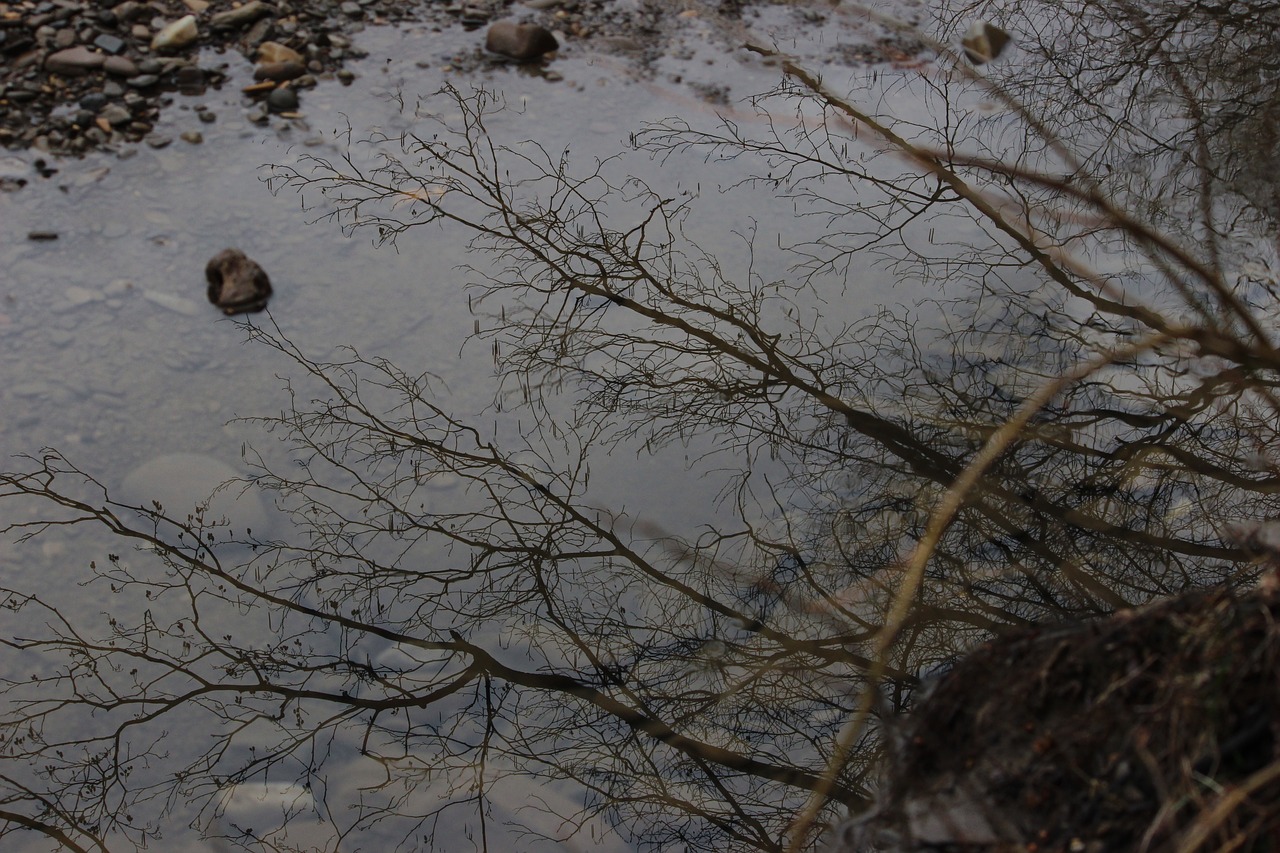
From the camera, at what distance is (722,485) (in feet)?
8.50

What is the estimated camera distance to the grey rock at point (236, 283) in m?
3.00

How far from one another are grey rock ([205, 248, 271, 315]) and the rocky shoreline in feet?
2.53

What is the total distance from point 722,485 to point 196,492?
4.53ft

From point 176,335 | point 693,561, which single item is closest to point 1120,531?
point 693,561

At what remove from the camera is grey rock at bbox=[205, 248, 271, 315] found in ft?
9.84

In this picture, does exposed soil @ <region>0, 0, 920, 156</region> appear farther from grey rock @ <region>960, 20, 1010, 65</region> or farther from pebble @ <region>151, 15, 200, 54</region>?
grey rock @ <region>960, 20, 1010, 65</region>

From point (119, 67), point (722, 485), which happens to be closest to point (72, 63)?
point (119, 67)

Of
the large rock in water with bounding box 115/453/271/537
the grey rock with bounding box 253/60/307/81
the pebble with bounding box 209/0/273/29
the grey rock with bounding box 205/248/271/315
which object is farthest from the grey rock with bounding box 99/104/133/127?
the large rock in water with bounding box 115/453/271/537

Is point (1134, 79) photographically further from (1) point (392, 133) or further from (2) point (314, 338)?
(2) point (314, 338)

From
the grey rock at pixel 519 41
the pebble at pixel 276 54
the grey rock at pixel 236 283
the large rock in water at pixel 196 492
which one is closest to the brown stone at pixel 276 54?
the pebble at pixel 276 54

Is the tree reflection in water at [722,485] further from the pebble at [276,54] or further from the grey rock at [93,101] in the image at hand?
the grey rock at [93,101]

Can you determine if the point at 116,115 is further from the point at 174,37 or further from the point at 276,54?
the point at 276,54

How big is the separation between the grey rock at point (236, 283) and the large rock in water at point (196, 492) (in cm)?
59

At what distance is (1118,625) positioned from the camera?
1.31 meters
